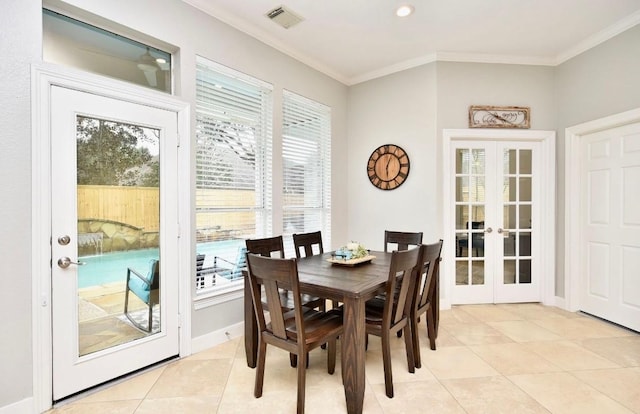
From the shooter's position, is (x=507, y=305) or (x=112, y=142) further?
(x=507, y=305)

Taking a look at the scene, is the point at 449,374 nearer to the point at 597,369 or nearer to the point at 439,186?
the point at 597,369

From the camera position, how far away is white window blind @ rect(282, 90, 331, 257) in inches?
147

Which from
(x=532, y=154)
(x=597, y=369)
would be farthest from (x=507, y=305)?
(x=532, y=154)

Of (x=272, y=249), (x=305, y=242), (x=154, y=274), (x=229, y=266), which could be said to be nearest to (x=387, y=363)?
(x=272, y=249)

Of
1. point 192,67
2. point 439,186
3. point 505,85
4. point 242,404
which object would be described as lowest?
point 242,404

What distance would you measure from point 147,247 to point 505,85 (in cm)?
423

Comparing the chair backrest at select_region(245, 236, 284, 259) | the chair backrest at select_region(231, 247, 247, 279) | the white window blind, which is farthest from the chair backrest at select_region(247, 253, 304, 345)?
the white window blind

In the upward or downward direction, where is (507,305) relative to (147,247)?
downward

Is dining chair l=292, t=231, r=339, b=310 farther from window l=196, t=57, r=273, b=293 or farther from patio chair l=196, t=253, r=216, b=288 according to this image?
patio chair l=196, t=253, r=216, b=288

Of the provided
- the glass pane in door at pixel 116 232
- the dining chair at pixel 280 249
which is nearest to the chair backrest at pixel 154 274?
the glass pane in door at pixel 116 232

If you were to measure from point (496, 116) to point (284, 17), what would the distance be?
2693 millimetres

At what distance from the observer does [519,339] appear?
298 cm

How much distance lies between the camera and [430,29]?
3268 millimetres

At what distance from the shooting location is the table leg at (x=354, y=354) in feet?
6.16
